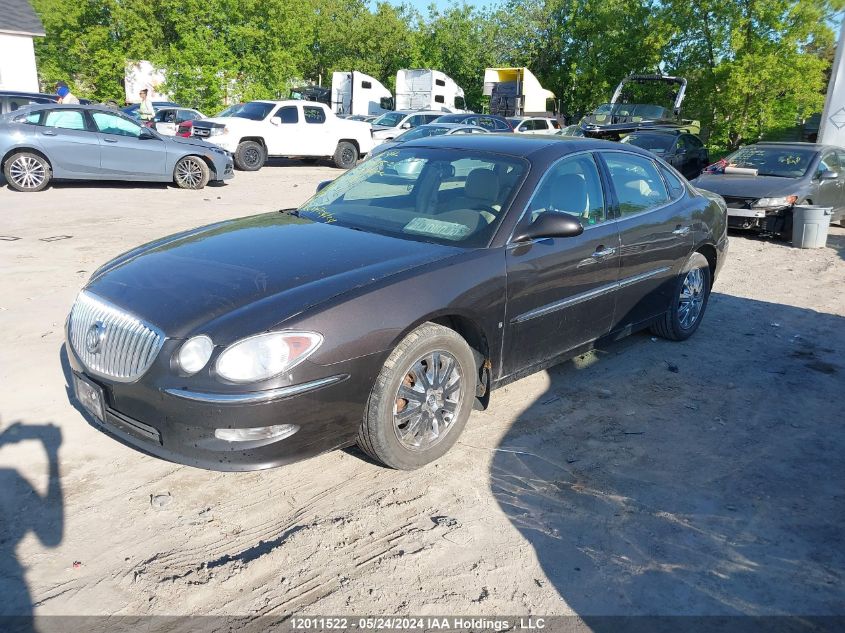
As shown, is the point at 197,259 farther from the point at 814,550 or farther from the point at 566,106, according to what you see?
the point at 566,106

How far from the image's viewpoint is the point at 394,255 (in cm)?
374

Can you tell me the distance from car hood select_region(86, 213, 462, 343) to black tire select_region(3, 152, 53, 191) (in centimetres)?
1009

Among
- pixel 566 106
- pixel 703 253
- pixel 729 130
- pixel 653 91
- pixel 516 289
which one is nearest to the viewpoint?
pixel 516 289

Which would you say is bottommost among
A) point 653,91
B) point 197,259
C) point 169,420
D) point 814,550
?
point 814,550

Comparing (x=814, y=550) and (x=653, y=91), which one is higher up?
(x=653, y=91)

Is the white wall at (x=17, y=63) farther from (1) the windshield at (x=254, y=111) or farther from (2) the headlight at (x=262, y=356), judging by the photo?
(2) the headlight at (x=262, y=356)

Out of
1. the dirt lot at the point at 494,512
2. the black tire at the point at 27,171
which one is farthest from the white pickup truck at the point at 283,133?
the dirt lot at the point at 494,512

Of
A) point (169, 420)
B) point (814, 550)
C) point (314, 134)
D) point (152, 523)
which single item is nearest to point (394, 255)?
point (169, 420)

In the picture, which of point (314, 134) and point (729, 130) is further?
point (729, 130)

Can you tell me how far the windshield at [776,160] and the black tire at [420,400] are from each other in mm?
9848

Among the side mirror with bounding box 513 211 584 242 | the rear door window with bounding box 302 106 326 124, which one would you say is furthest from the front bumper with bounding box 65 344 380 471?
the rear door window with bounding box 302 106 326 124

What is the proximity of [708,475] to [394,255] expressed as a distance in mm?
2110

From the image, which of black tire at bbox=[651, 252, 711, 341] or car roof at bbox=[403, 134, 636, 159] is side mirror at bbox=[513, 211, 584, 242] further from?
black tire at bbox=[651, 252, 711, 341]

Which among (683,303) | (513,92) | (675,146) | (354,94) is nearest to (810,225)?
(683,303)
